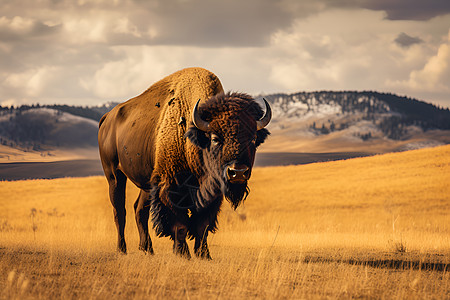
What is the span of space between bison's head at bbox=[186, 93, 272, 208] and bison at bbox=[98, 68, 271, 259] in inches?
0.6

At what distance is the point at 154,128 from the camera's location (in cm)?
1013

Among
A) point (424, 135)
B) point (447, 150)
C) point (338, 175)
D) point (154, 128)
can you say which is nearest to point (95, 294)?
point (154, 128)

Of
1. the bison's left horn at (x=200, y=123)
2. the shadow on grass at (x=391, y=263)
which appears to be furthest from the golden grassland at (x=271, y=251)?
the bison's left horn at (x=200, y=123)

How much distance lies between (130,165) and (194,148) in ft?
8.05

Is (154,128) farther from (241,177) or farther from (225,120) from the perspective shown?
(241,177)

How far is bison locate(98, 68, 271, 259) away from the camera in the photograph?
7969 millimetres

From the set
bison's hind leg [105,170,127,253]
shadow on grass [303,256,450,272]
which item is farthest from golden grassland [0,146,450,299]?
bison's hind leg [105,170,127,253]

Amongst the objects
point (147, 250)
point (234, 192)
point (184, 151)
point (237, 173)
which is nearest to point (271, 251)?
point (147, 250)

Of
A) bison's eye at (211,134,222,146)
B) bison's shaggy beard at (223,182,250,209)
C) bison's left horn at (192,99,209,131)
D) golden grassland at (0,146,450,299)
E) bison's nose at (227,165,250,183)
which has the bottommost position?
golden grassland at (0,146,450,299)

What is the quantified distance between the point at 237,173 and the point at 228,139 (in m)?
0.57

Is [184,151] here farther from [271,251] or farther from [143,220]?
[271,251]

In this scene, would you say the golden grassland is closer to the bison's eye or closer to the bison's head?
the bison's head

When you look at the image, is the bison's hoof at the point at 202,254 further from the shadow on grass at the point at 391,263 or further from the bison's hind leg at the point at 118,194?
the bison's hind leg at the point at 118,194

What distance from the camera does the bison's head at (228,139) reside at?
7.65m
